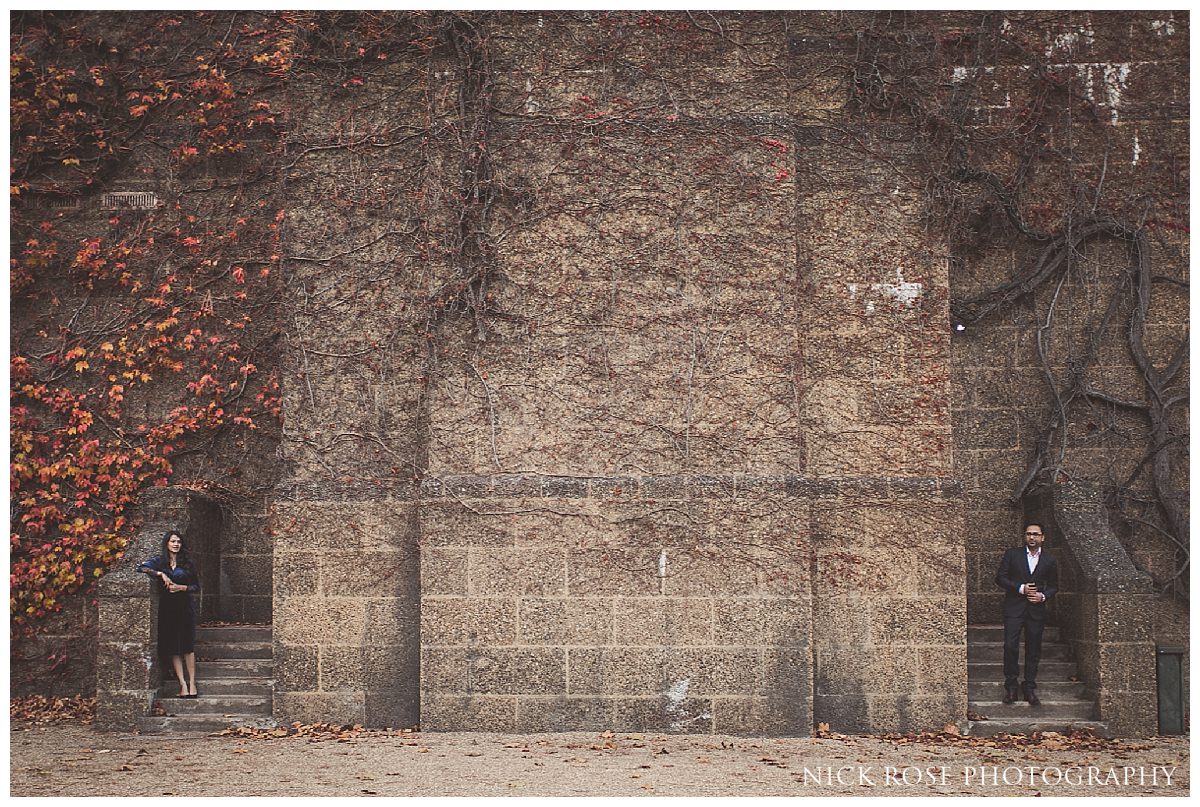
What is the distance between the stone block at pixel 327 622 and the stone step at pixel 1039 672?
4.43m

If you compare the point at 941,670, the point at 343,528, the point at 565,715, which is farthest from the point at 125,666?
the point at 941,670

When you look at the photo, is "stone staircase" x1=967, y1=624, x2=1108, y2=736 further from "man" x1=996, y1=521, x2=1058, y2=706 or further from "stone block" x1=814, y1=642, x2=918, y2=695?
"stone block" x1=814, y1=642, x2=918, y2=695

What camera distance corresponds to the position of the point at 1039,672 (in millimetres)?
9797

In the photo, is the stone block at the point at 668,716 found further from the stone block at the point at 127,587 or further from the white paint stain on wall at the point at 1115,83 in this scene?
the white paint stain on wall at the point at 1115,83

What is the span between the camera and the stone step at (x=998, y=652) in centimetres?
990

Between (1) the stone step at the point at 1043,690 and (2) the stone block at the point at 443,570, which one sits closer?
(2) the stone block at the point at 443,570

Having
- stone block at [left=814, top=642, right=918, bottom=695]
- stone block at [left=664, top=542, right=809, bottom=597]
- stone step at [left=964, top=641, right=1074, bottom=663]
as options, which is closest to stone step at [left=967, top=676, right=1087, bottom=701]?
stone step at [left=964, top=641, right=1074, bottom=663]

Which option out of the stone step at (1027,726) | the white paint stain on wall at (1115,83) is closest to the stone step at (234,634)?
the stone step at (1027,726)

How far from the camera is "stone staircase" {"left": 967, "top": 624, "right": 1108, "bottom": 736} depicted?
366 inches

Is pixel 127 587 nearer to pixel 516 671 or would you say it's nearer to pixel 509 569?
pixel 509 569

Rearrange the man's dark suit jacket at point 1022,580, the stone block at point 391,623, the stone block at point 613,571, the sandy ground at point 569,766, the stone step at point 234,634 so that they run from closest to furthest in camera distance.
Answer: the sandy ground at point 569,766
the stone block at point 613,571
the man's dark suit jacket at point 1022,580
the stone block at point 391,623
the stone step at point 234,634

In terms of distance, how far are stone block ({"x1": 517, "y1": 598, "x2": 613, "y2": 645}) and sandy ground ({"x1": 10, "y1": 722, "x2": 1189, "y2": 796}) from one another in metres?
0.65

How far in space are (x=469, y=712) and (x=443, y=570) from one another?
3.29 ft

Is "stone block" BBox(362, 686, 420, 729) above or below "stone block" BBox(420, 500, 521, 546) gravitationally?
below
